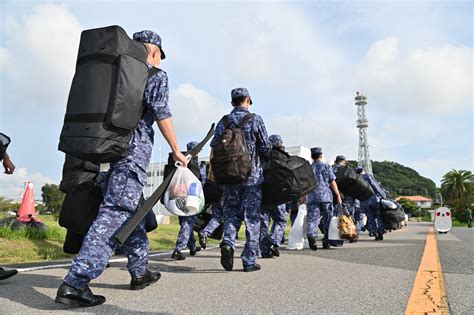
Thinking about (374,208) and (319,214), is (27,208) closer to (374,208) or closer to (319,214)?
(319,214)

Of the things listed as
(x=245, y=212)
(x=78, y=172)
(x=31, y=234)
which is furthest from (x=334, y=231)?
(x=31, y=234)

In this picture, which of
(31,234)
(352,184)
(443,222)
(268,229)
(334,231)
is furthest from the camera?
(443,222)

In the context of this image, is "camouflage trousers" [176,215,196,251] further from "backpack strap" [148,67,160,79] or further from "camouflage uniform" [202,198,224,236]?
"backpack strap" [148,67,160,79]

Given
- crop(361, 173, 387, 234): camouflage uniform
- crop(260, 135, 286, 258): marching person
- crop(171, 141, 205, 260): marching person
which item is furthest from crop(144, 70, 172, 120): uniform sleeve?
crop(361, 173, 387, 234): camouflage uniform

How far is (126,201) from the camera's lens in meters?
2.97

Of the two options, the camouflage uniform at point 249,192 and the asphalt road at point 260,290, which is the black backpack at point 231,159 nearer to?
the camouflage uniform at point 249,192

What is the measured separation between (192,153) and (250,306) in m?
1.44

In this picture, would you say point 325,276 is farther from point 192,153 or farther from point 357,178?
point 357,178

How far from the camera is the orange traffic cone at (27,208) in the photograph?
7730 millimetres

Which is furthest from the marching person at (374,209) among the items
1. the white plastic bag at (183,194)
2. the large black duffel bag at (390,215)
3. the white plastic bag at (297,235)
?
the white plastic bag at (183,194)

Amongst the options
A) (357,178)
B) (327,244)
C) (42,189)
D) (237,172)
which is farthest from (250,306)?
(42,189)

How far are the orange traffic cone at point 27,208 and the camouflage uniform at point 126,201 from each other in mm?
5373

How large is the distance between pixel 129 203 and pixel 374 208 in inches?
371

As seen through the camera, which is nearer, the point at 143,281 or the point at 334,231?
the point at 143,281
